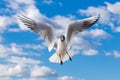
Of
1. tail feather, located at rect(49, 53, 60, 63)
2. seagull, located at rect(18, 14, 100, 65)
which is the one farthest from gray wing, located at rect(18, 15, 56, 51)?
tail feather, located at rect(49, 53, 60, 63)

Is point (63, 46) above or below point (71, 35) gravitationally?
below

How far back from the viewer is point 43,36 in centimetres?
732

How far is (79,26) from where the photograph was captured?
288 inches

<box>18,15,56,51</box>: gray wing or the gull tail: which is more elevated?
<box>18,15,56,51</box>: gray wing

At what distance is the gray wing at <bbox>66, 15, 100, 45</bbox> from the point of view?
710 centimetres

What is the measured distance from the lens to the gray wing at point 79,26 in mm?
7098

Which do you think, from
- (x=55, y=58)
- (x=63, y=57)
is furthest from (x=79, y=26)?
(x=55, y=58)

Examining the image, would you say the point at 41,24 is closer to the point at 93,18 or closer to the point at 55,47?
the point at 55,47

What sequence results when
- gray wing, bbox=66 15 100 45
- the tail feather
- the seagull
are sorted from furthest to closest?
gray wing, bbox=66 15 100 45 → the seagull → the tail feather

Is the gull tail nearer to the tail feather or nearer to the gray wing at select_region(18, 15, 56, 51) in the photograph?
the tail feather

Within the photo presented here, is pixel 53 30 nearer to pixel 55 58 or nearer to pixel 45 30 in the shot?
pixel 45 30

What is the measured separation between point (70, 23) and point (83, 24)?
1.80ft

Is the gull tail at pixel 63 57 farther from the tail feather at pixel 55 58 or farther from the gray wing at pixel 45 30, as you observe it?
the gray wing at pixel 45 30

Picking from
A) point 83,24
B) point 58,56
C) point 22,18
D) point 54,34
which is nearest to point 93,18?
point 83,24
